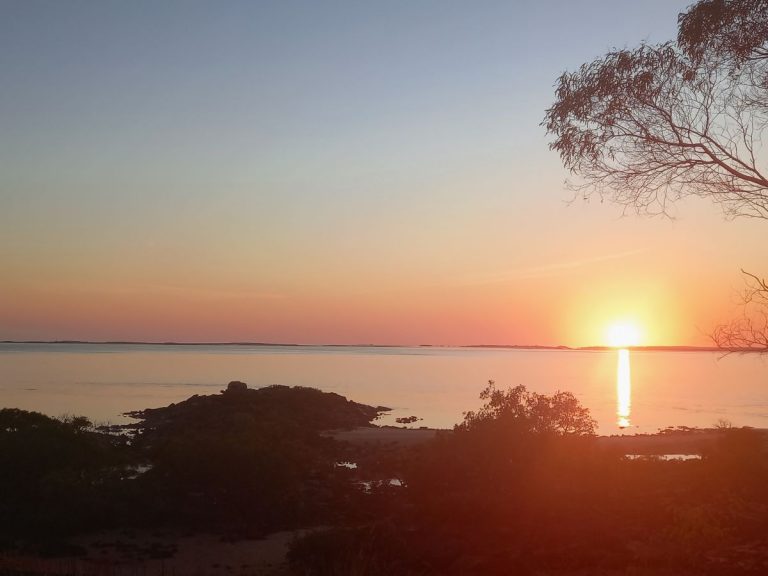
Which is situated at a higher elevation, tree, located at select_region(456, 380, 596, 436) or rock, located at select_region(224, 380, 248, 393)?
tree, located at select_region(456, 380, 596, 436)

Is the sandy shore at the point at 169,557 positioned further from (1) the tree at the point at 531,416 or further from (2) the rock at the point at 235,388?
(2) the rock at the point at 235,388

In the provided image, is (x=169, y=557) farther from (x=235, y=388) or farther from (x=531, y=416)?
(x=235, y=388)

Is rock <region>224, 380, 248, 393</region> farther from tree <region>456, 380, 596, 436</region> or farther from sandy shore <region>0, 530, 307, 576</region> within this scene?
sandy shore <region>0, 530, 307, 576</region>

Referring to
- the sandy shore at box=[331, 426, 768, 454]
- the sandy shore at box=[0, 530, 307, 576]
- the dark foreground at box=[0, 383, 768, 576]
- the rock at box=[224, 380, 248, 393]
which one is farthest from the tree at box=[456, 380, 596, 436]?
the rock at box=[224, 380, 248, 393]

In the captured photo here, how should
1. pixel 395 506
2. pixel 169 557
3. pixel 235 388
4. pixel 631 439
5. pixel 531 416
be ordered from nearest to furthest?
pixel 169 557, pixel 395 506, pixel 531 416, pixel 631 439, pixel 235 388

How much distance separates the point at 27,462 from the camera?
69.8 ft

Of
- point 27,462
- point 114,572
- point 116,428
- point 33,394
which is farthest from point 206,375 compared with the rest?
point 114,572

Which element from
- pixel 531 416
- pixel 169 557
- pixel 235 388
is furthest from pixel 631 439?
pixel 169 557

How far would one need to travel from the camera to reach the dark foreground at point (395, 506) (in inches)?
539

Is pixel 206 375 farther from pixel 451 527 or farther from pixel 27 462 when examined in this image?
pixel 451 527

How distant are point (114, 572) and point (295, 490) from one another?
6486 millimetres

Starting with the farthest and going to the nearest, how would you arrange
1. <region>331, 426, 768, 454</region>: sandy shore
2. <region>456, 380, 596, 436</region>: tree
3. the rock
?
1. the rock
2. <region>331, 426, 768, 454</region>: sandy shore
3. <region>456, 380, 596, 436</region>: tree

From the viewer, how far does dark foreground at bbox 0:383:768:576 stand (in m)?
13.7

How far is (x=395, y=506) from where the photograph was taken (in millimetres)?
20359
